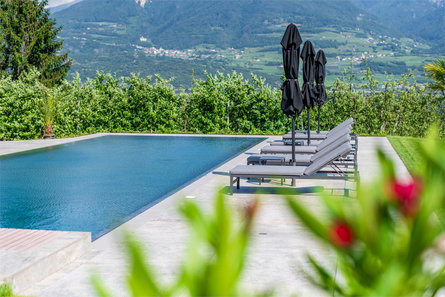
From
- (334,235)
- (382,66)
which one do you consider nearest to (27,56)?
(334,235)

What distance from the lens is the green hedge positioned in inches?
672

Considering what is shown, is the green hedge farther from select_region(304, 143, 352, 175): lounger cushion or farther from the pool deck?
select_region(304, 143, 352, 175): lounger cushion

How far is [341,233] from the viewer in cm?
69

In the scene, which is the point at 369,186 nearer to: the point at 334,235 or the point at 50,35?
the point at 334,235

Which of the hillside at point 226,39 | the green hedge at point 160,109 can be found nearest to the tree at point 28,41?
the green hedge at point 160,109

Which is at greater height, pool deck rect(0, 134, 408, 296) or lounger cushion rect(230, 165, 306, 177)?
lounger cushion rect(230, 165, 306, 177)

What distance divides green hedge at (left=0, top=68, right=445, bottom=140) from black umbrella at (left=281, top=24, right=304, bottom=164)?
9.16m

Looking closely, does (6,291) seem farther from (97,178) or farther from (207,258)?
(97,178)

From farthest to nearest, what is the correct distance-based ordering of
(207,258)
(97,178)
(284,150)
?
(97,178)
(284,150)
(207,258)

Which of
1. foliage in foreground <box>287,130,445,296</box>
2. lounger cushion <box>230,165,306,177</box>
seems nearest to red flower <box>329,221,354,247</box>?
foliage in foreground <box>287,130,445,296</box>

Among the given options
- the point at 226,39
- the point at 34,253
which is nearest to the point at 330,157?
the point at 34,253

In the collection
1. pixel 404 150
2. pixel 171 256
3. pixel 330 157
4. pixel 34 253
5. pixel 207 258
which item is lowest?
pixel 404 150

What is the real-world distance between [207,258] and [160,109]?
19.4 metres

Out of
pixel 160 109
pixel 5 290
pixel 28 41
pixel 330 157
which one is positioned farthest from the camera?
pixel 28 41
